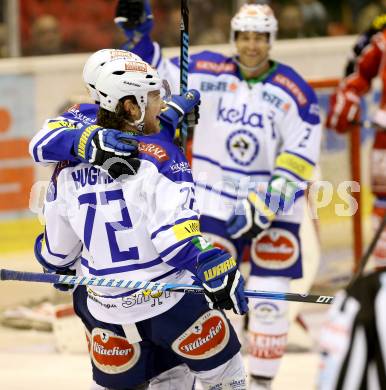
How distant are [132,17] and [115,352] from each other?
194cm

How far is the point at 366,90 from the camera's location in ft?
22.8

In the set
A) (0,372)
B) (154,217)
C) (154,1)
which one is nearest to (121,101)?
(154,217)

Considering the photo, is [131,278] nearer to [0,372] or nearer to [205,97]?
[205,97]

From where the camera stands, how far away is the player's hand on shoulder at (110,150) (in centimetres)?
361

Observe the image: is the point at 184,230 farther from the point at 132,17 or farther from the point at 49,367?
the point at 49,367

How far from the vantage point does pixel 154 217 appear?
11.8 ft

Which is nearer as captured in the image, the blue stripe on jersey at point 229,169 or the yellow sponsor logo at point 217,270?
the yellow sponsor logo at point 217,270

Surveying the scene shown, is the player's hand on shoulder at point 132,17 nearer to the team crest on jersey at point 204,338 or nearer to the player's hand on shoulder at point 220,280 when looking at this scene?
the team crest on jersey at point 204,338

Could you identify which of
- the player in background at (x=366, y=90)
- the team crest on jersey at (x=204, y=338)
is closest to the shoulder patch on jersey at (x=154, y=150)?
the team crest on jersey at (x=204, y=338)

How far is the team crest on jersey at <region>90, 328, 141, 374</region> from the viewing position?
386 centimetres

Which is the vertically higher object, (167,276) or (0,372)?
(167,276)

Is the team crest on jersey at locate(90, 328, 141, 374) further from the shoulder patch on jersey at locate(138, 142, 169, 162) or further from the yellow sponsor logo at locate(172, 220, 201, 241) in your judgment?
the shoulder patch on jersey at locate(138, 142, 169, 162)

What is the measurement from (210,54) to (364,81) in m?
1.69

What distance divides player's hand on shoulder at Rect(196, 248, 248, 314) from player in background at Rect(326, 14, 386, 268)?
327cm
